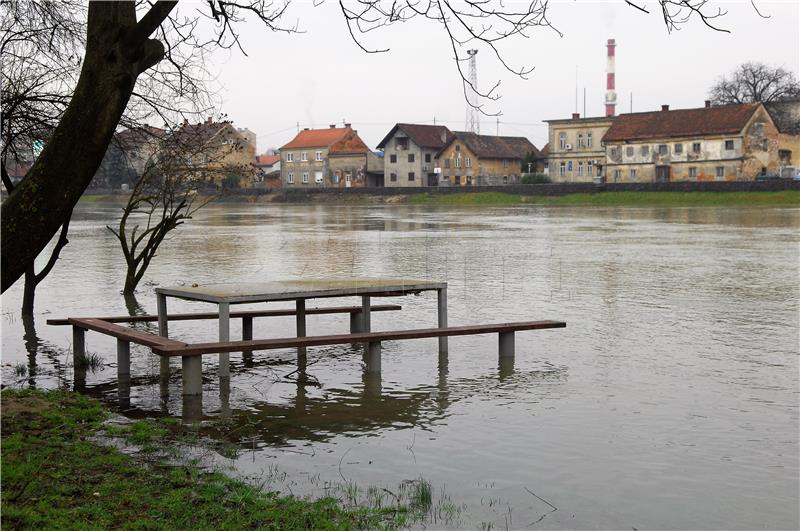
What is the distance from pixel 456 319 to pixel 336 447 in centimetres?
732

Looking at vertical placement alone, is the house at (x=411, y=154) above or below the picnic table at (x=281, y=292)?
above

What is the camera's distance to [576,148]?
320ft

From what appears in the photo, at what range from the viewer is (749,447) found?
795 centimetres

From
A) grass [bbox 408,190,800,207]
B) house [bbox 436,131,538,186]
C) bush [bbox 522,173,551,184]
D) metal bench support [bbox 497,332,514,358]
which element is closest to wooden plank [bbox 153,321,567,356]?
metal bench support [bbox 497,332,514,358]

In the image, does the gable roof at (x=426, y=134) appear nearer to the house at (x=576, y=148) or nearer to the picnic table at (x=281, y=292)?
the house at (x=576, y=148)

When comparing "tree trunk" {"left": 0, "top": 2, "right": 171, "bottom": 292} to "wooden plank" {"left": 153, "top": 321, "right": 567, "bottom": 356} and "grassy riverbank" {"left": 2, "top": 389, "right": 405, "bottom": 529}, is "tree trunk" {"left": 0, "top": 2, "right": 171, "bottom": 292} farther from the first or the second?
"wooden plank" {"left": 153, "top": 321, "right": 567, "bottom": 356}

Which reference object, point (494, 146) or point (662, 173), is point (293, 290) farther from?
point (494, 146)

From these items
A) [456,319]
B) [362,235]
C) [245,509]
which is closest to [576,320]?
[456,319]

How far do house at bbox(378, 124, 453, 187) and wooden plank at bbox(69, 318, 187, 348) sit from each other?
311 ft

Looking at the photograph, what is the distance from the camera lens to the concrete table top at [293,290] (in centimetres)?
1005

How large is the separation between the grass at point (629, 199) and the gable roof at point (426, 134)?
773 inches

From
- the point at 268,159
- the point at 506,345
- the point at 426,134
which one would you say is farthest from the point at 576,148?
the point at 506,345

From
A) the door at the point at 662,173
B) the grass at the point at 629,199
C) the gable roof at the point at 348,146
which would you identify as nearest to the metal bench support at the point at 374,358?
the grass at the point at 629,199

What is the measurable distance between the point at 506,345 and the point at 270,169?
139 m
